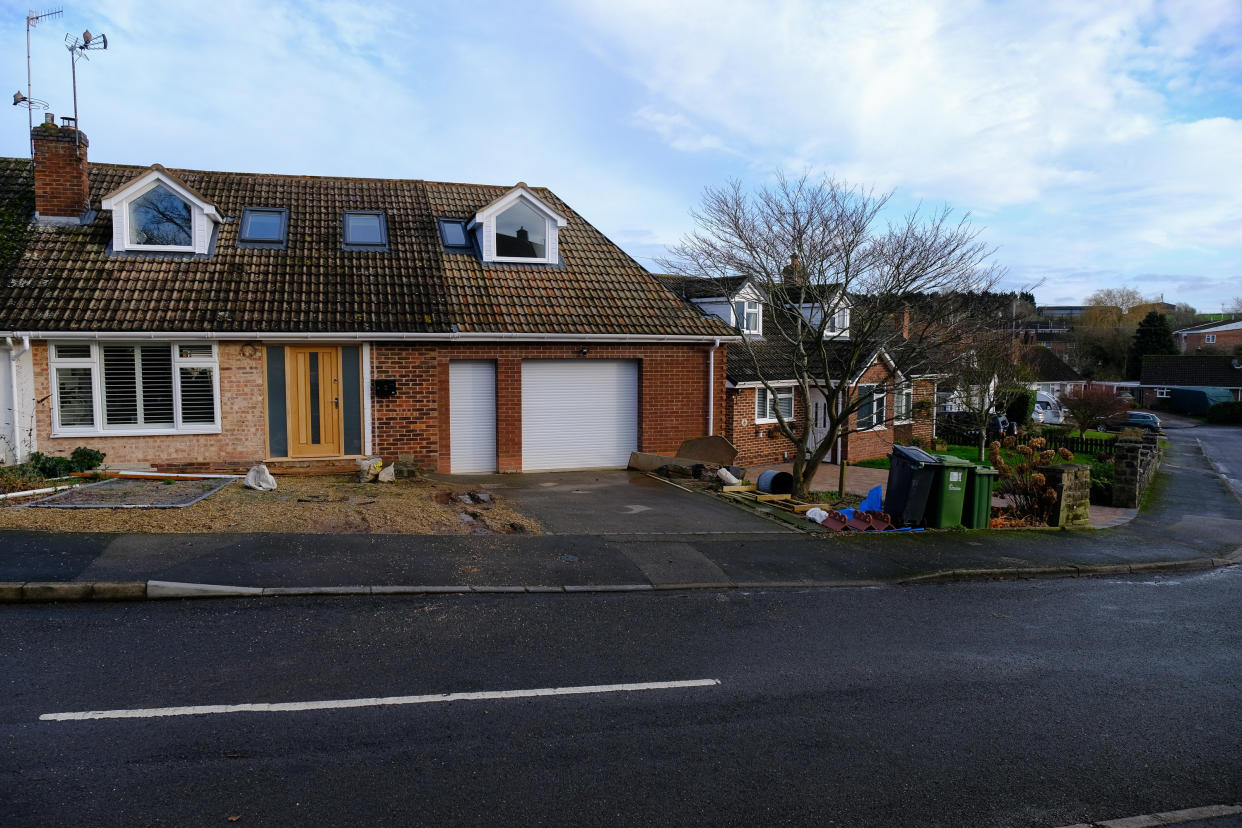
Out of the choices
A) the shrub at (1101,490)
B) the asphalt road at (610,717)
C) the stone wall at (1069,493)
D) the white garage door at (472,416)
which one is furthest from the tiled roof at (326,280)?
the shrub at (1101,490)

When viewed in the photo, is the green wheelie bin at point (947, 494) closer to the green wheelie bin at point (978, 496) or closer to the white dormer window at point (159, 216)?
the green wheelie bin at point (978, 496)

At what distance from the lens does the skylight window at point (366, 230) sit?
1625 cm

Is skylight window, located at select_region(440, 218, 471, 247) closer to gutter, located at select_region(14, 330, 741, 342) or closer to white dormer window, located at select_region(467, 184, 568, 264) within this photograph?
white dormer window, located at select_region(467, 184, 568, 264)

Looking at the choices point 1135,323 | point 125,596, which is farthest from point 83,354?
point 1135,323

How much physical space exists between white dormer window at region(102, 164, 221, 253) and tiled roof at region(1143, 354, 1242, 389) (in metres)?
72.0

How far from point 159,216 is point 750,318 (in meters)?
14.7

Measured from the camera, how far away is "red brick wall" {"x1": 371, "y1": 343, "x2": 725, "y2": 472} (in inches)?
583

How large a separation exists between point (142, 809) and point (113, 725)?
1.13 metres

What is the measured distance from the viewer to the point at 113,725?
4.89 m

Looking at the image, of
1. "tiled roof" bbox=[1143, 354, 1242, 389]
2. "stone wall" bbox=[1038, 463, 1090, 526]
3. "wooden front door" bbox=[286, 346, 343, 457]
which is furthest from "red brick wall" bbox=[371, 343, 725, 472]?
"tiled roof" bbox=[1143, 354, 1242, 389]

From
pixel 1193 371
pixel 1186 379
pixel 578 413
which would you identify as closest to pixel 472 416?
pixel 578 413

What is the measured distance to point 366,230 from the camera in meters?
16.7

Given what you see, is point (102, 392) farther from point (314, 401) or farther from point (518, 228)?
point (518, 228)

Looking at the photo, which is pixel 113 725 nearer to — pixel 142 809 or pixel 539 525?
pixel 142 809
